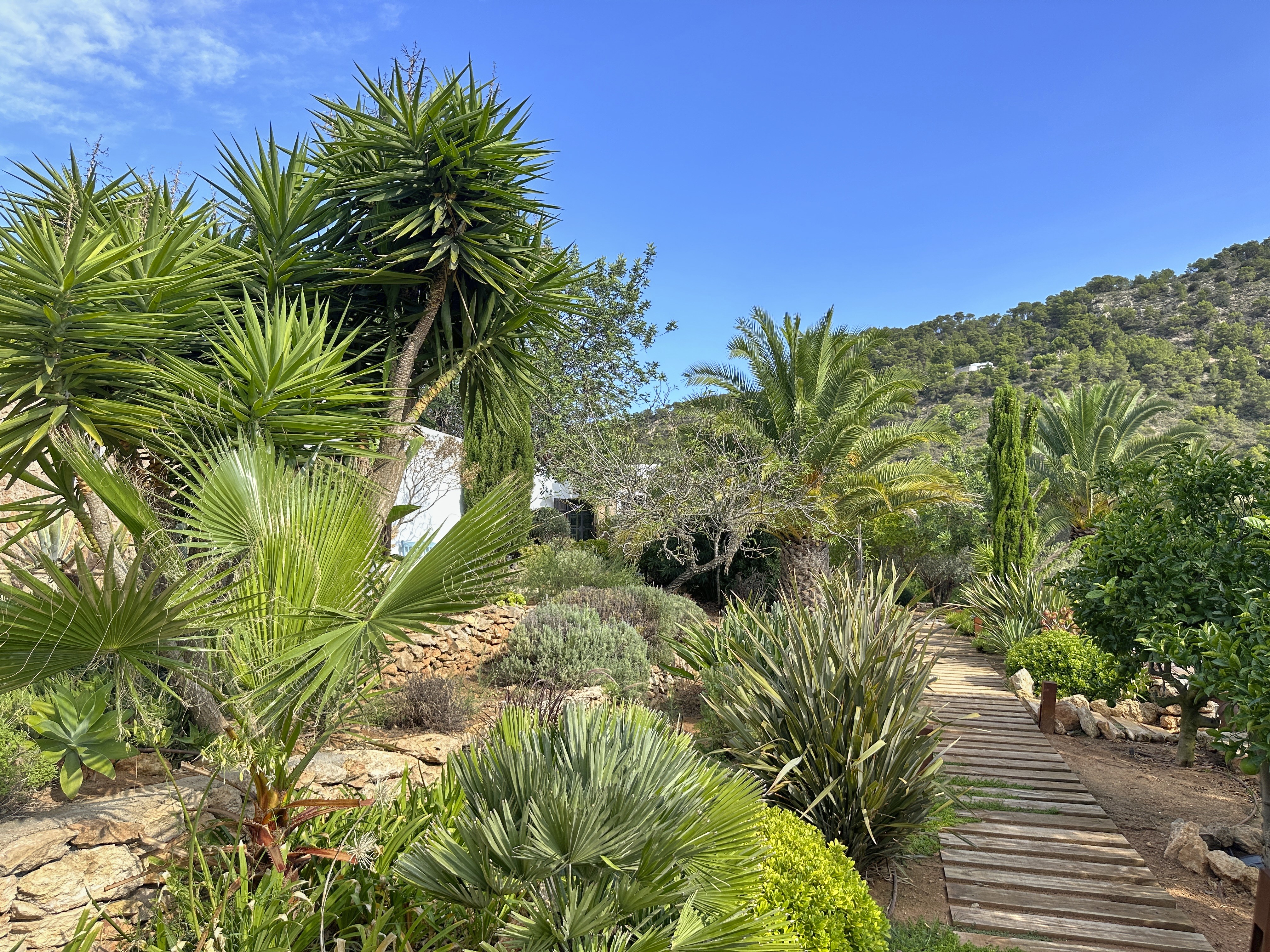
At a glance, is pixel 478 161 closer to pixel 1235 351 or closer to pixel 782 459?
pixel 782 459

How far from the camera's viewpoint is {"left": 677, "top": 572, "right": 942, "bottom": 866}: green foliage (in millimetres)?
4426

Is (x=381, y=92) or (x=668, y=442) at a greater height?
(x=381, y=92)

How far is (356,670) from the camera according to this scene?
2.60 meters

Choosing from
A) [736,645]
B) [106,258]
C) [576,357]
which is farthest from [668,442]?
[106,258]

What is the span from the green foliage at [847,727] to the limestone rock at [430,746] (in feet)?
6.70

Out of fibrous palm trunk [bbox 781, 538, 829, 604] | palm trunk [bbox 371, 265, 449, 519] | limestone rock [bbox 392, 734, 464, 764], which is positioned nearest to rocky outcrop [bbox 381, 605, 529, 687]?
limestone rock [bbox 392, 734, 464, 764]

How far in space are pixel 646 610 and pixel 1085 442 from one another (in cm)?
1376

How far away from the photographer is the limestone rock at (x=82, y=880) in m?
2.99

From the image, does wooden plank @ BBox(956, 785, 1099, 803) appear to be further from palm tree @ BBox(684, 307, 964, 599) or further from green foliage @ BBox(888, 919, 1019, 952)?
palm tree @ BBox(684, 307, 964, 599)

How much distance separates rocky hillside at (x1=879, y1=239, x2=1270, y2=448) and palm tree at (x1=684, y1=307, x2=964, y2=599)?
21434mm

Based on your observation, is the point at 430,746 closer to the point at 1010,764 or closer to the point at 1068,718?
the point at 1010,764

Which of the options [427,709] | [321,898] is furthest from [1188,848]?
[427,709]

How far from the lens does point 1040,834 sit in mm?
5188

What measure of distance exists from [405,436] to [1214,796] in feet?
25.2
